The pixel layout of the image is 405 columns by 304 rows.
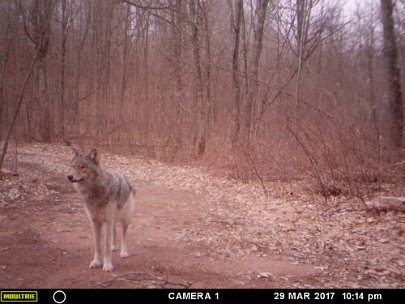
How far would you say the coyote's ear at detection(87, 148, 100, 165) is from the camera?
200 inches

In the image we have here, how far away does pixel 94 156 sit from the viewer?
16.7 ft

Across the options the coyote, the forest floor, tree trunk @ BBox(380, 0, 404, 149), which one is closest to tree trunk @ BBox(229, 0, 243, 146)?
the forest floor

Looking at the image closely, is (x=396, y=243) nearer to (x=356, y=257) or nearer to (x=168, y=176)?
(x=356, y=257)

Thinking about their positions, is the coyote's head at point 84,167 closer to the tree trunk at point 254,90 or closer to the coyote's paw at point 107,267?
the coyote's paw at point 107,267

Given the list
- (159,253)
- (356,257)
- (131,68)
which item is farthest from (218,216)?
(131,68)

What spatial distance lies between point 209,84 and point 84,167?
39.8ft

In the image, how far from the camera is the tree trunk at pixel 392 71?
879 cm

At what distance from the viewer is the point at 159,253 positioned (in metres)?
5.67

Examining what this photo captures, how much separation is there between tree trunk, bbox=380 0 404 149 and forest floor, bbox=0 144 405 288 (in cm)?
223

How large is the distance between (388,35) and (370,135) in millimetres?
2579
